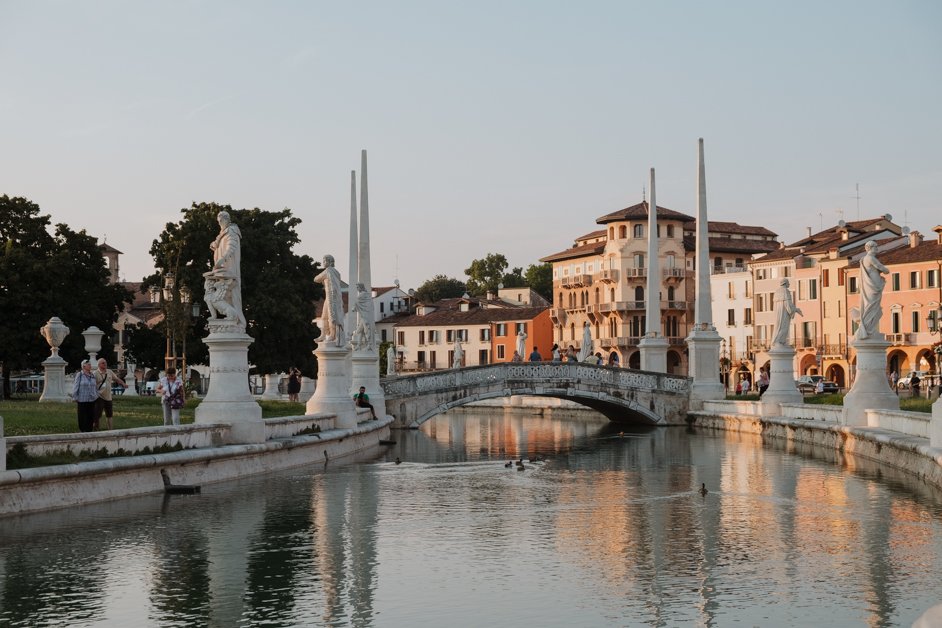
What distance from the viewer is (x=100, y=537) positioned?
17.1 meters

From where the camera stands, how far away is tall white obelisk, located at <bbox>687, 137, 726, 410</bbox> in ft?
167

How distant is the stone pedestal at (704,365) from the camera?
166ft

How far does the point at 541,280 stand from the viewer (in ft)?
472

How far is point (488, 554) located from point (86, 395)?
382 inches

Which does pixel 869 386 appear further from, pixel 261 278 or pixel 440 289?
pixel 440 289

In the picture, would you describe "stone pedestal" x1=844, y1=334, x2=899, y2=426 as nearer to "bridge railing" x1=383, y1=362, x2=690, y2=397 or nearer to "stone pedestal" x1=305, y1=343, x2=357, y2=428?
"stone pedestal" x1=305, y1=343, x2=357, y2=428

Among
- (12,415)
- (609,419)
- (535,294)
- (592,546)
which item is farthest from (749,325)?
(592,546)

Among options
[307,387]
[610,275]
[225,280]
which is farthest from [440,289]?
[225,280]

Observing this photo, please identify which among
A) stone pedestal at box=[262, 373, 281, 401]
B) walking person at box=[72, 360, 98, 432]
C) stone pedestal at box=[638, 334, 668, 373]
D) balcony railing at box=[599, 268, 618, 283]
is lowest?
stone pedestal at box=[262, 373, 281, 401]

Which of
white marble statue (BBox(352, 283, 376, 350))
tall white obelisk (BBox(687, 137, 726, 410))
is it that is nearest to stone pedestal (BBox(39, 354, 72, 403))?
white marble statue (BBox(352, 283, 376, 350))

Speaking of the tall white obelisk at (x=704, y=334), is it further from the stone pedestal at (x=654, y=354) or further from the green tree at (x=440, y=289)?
the green tree at (x=440, y=289)

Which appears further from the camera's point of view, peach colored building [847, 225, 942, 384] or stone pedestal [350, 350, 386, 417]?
peach colored building [847, 225, 942, 384]

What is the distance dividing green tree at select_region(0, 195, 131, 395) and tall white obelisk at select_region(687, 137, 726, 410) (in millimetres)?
22835

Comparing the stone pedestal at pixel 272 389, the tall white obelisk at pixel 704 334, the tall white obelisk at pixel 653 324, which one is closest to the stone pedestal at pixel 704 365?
the tall white obelisk at pixel 704 334
